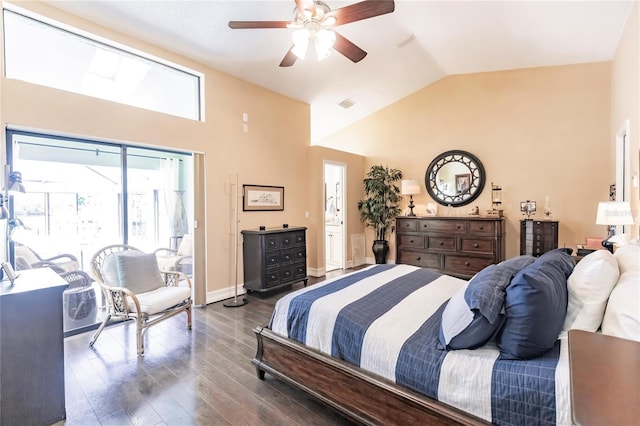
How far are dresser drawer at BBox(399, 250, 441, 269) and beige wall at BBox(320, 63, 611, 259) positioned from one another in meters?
0.98

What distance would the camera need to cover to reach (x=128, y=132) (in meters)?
3.44

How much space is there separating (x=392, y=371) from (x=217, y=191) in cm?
346

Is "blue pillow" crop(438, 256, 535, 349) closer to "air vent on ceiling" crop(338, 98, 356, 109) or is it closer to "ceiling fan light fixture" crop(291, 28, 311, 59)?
"ceiling fan light fixture" crop(291, 28, 311, 59)

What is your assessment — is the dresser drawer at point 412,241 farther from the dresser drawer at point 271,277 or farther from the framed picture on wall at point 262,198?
the dresser drawer at point 271,277

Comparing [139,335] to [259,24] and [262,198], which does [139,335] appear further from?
[259,24]

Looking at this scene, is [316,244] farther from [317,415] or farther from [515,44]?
[515,44]

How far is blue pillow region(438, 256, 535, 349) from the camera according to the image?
146cm

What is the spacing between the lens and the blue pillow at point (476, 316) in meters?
1.46

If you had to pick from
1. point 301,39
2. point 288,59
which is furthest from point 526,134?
point 301,39

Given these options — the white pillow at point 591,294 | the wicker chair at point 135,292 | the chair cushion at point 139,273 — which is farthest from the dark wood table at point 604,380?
the chair cushion at point 139,273

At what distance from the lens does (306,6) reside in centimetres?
Result: 235

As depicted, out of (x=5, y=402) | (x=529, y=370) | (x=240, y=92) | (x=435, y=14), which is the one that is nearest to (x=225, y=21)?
(x=240, y=92)

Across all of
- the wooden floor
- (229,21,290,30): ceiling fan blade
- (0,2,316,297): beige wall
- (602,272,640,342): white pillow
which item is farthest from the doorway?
(602,272,640,342): white pillow

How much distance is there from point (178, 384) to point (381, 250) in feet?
14.9
